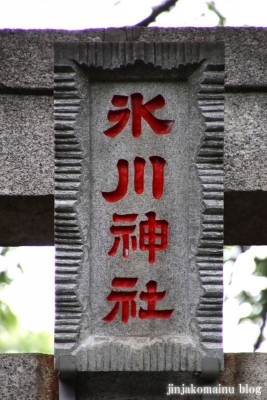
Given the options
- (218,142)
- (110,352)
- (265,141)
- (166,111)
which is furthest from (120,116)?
(110,352)

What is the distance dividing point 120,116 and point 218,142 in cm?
45

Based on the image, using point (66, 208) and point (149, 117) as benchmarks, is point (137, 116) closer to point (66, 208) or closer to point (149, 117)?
point (149, 117)

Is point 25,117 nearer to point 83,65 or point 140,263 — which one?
point 83,65

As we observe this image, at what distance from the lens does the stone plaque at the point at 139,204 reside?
3.74 meters

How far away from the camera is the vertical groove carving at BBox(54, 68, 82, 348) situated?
3.75 metres

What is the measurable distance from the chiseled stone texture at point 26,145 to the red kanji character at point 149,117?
1.55 feet

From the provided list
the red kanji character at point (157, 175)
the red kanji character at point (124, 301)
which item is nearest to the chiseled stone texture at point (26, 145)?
the red kanji character at point (157, 175)

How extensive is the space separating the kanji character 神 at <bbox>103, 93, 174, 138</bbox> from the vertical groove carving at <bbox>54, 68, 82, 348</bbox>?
0.56ft

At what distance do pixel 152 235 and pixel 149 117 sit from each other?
53 cm

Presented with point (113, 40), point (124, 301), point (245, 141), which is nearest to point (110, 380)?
point (124, 301)

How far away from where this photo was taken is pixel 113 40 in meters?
4.32

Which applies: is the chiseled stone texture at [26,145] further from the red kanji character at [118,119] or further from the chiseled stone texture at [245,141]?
the chiseled stone texture at [245,141]

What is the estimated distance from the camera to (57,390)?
3936 mm

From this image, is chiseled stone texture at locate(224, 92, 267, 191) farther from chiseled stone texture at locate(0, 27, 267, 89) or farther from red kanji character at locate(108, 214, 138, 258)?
red kanji character at locate(108, 214, 138, 258)
